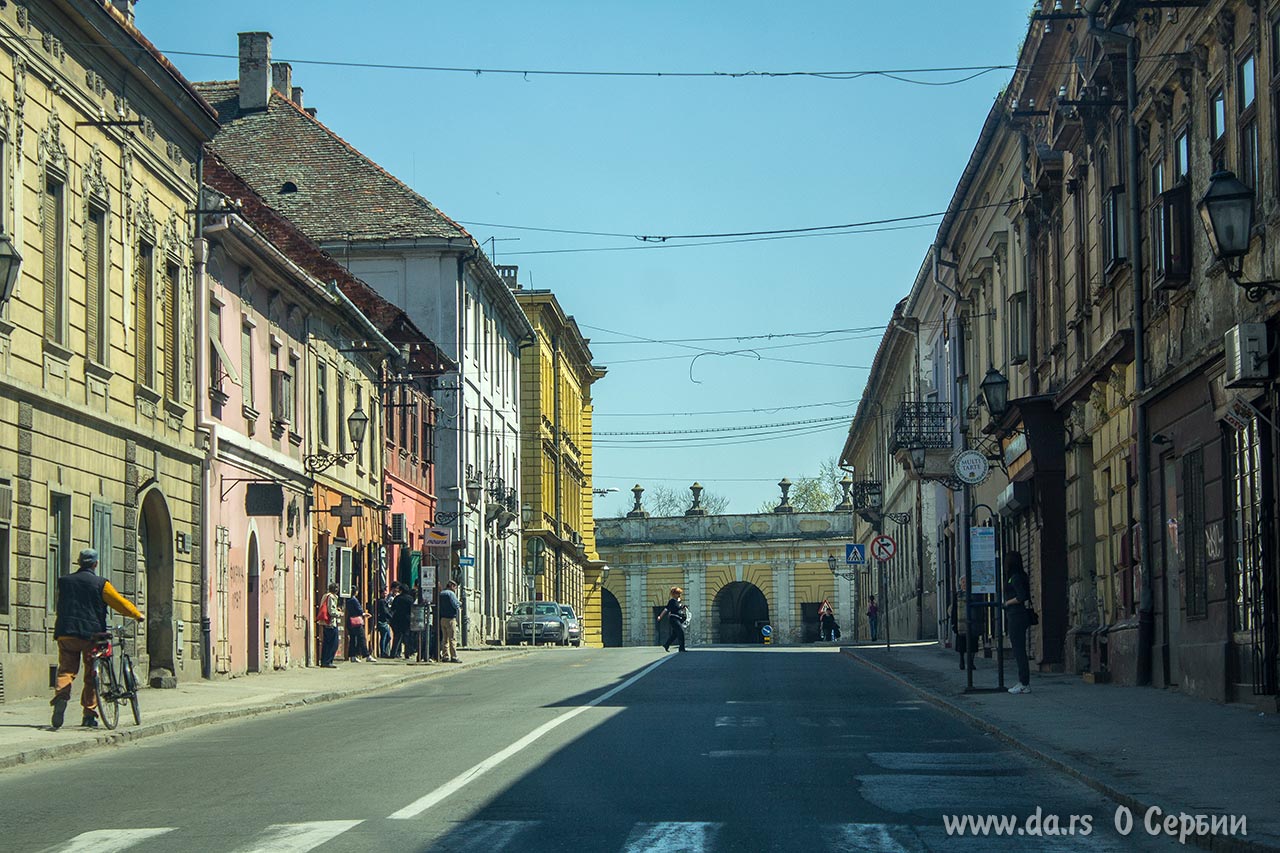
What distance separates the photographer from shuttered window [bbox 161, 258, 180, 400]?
28.1 metres

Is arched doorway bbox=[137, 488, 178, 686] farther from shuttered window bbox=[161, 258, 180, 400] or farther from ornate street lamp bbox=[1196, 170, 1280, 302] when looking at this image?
ornate street lamp bbox=[1196, 170, 1280, 302]

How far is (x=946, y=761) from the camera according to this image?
45.4 ft

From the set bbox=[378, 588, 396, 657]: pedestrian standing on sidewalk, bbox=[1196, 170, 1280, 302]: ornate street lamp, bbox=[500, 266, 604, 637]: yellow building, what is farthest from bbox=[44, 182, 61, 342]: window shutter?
bbox=[500, 266, 604, 637]: yellow building

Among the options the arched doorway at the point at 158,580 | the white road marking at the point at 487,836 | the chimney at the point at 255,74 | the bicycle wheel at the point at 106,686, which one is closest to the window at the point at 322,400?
the arched doorway at the point at 158,580

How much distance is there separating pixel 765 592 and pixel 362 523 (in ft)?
175

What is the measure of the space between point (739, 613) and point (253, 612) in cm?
6690

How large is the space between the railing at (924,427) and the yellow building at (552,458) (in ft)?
70.6

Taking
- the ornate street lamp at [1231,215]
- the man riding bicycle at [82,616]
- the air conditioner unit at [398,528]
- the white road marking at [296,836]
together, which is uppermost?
the ornate street lamp at [1231,215]

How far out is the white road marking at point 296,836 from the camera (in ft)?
29.7

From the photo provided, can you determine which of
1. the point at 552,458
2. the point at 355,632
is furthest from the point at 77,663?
the point at 552,458

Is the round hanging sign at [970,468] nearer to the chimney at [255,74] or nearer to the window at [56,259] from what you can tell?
the window at [56,259]

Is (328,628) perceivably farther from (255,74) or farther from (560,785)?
(560,785)

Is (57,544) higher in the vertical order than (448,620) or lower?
higher

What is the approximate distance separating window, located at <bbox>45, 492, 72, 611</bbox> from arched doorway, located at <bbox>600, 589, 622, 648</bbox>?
7337 centimetres
